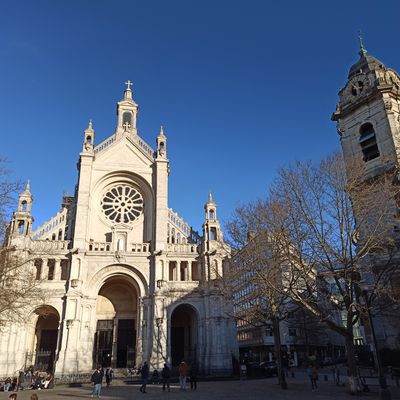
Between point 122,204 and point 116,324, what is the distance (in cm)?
1149

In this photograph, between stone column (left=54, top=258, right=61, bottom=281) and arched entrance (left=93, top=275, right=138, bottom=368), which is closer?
stone column (left=54, top=258, right=61, bottom=281)

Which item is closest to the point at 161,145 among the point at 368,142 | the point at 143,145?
the point at 143,145

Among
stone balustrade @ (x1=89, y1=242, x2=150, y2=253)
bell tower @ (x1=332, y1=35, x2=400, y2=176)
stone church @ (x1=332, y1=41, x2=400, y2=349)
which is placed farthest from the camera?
bell tower @ (x1=332, y1=35, x2=400, y2=176)

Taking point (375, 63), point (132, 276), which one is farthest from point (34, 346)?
point (375, 63)

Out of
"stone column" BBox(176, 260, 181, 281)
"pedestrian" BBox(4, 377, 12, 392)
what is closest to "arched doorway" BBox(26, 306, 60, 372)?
"pedestrian" BBox(4, 377, 12, 392)

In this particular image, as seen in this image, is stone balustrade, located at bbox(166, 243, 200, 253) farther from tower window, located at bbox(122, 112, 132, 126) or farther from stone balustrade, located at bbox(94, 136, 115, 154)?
tower window, located at bbox(122, 112, 132, 126)

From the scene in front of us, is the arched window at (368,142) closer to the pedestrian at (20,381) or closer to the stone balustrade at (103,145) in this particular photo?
the stone balustrade at (103,145)

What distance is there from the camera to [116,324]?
34.0m

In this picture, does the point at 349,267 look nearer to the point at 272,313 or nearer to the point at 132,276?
the point at 272,313

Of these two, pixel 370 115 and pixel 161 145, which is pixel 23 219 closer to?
pixel 161 145

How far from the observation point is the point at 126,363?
108 feet

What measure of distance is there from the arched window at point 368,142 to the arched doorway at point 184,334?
23.4 m

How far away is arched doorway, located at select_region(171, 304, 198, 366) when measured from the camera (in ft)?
113

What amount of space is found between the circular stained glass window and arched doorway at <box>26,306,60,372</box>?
1028 centimetres
